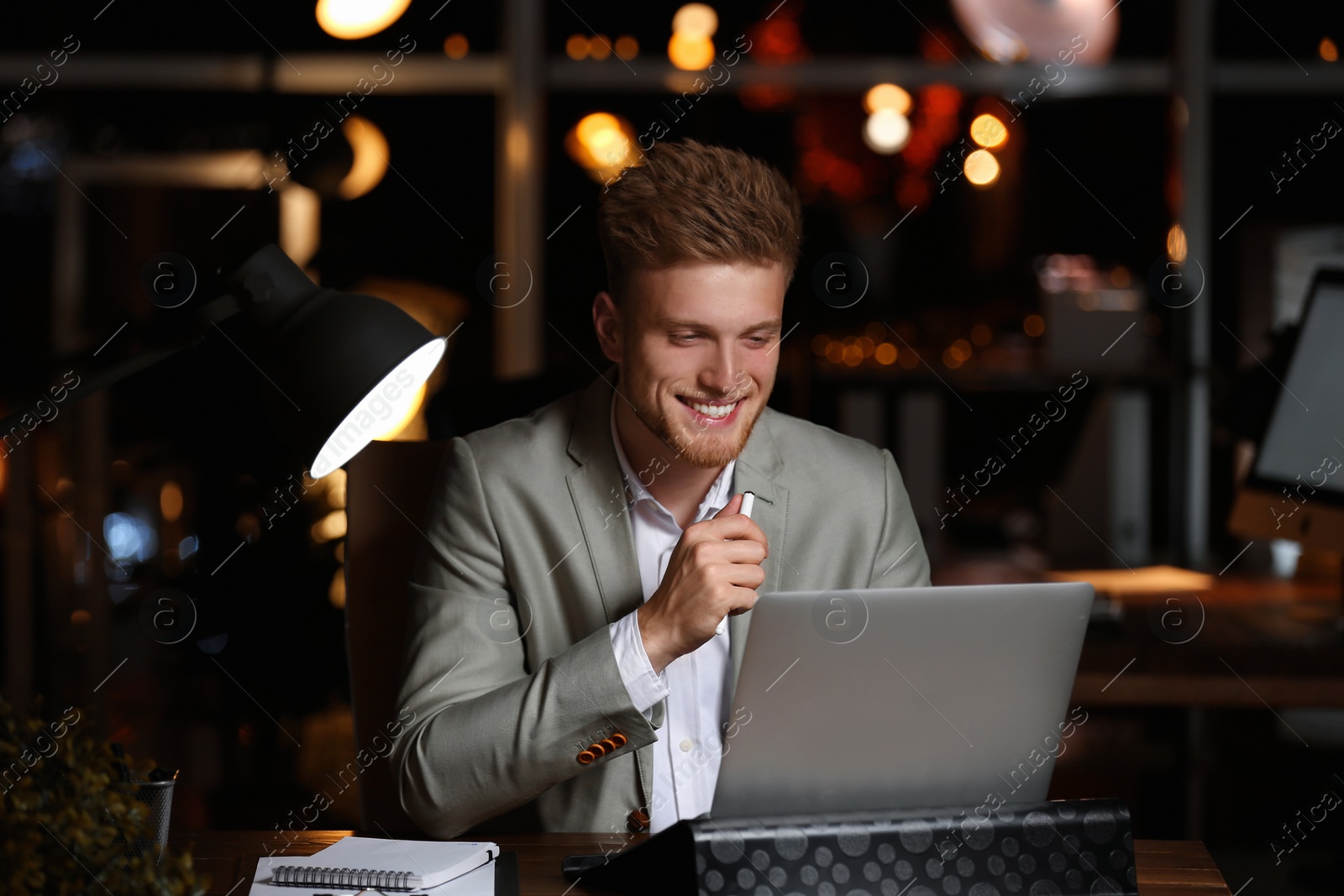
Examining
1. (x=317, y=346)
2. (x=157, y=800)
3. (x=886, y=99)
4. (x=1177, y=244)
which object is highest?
(x=886, y=99)

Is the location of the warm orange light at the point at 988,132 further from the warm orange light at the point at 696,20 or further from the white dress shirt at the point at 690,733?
the white dress shirt at the point at 690,733

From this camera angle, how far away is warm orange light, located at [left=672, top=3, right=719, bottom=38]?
4512mm

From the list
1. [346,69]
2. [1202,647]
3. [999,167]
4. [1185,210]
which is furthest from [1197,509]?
[346,69]

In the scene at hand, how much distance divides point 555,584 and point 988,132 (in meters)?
3.60

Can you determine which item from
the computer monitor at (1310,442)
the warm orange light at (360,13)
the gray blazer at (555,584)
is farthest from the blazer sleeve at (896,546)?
the warm orange light at (360,13)

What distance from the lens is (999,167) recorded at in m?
4.75

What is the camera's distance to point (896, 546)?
1742mm

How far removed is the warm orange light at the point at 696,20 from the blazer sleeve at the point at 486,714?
3412 mm

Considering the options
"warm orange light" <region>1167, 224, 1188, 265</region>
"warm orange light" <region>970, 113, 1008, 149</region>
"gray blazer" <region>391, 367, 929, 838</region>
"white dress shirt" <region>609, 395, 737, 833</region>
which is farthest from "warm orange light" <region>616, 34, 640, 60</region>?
"white dress shirt" <region>609, 395, 737, 833</region>

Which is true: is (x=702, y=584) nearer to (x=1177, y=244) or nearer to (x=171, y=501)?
(x=171, y=501)

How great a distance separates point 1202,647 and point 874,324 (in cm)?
267

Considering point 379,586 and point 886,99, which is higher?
point 886,99

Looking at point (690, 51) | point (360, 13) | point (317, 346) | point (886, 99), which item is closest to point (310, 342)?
point (317, 346)

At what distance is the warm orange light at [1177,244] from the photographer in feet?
14.3
